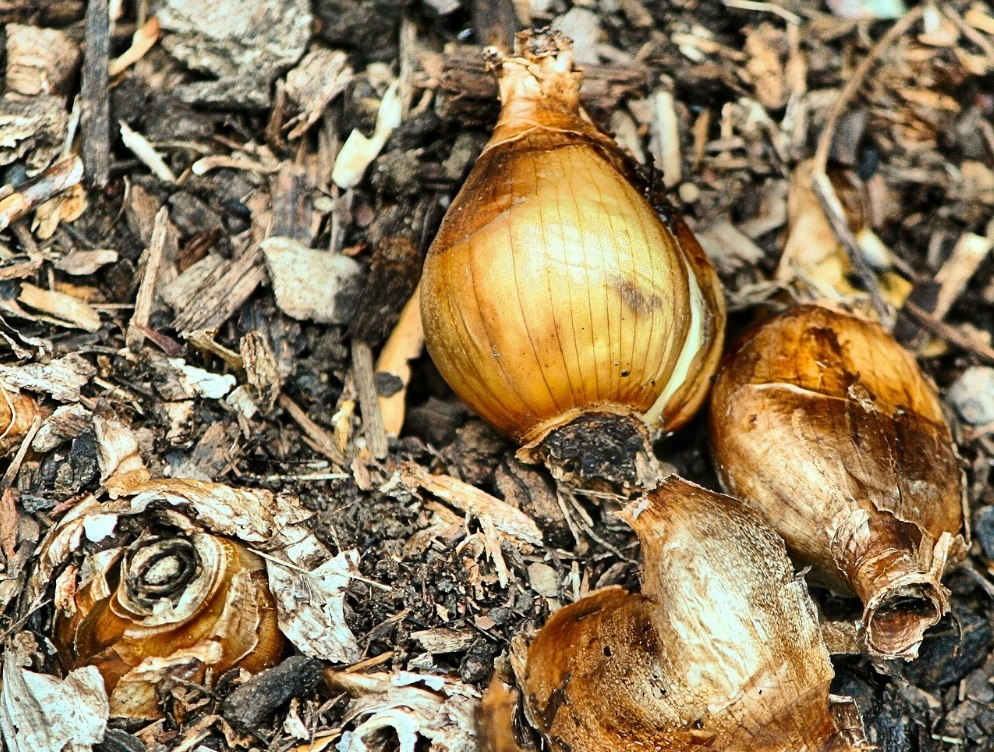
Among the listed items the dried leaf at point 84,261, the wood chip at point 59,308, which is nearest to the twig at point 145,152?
the dried leaf at point 84,261

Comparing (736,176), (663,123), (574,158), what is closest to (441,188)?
(574,158)

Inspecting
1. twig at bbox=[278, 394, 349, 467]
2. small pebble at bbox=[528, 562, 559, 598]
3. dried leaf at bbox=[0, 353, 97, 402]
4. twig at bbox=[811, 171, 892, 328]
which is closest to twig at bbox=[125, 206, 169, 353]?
dried leaf at bbox=[0, 353, 97, 402]

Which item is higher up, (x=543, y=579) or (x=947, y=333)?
(x=947, y=333)

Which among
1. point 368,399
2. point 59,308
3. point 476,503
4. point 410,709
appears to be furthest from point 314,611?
point 59,308

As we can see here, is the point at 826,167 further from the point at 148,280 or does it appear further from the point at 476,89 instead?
the point at 148,280

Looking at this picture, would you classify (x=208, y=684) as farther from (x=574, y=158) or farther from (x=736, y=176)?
(x=736, y=176)

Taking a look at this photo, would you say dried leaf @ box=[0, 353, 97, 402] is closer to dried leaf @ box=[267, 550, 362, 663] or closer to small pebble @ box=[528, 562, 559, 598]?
dried leaf @ box=[267, 550, 362, 663]
